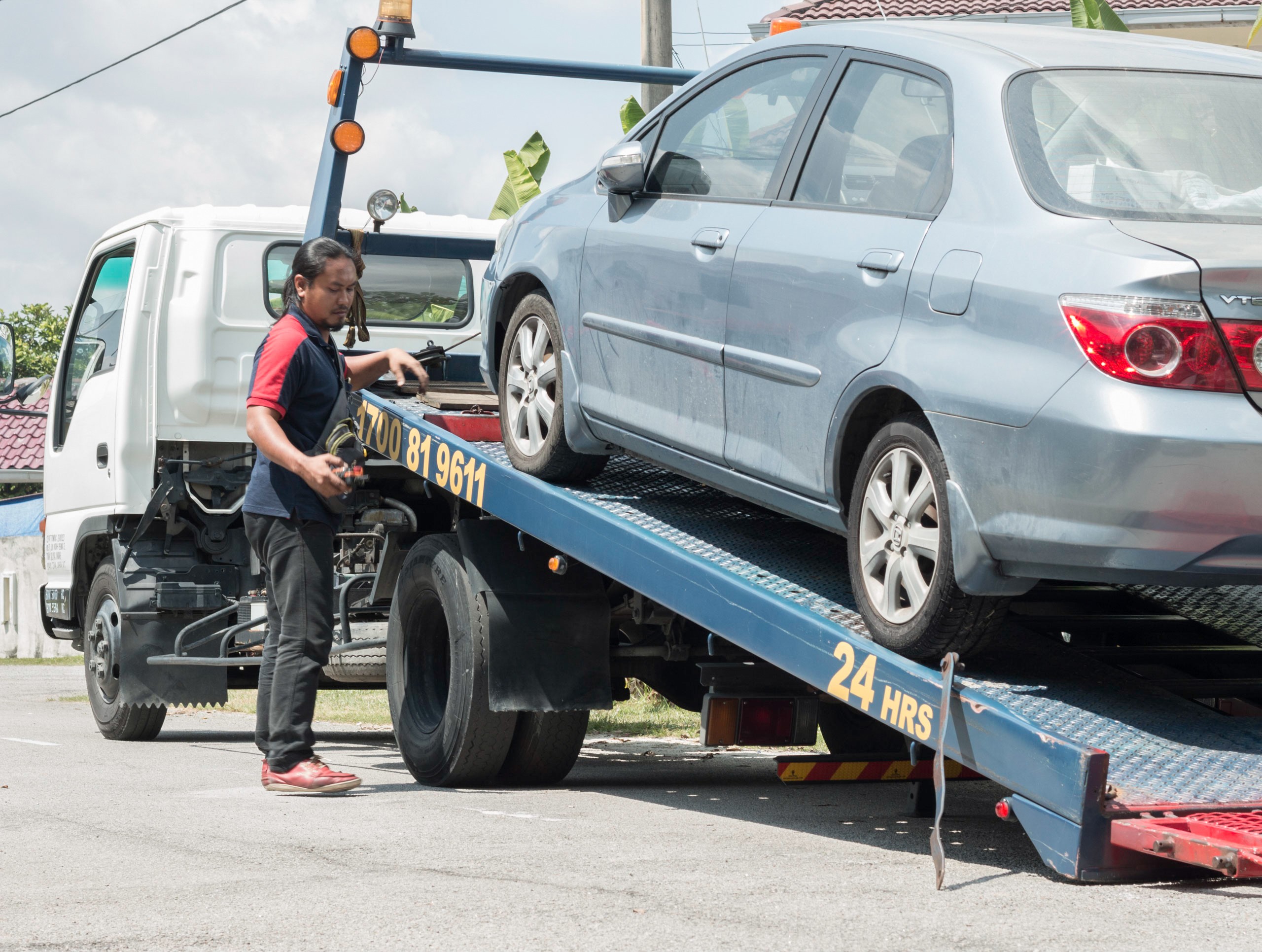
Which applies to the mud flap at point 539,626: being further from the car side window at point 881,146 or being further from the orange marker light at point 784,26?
the orange marker light at point 784,26

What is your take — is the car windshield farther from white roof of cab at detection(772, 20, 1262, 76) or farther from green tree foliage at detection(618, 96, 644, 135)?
green tree foliage at detection(618, 96, 644, 135)

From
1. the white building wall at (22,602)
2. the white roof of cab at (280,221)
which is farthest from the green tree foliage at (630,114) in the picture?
the white building wall at (22,602)

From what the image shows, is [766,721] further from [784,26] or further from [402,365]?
[784,26]

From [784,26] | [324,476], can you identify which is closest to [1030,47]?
[784,26]

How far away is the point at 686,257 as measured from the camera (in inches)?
223

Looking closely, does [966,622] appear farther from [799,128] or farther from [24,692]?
[24,692]

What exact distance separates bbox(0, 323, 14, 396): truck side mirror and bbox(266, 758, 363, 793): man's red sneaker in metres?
3.77

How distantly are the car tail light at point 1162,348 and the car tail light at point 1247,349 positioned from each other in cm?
2

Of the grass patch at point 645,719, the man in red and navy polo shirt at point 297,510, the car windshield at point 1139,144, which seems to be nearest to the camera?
the car windshield at point 1139,144

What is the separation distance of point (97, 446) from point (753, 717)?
505 cm

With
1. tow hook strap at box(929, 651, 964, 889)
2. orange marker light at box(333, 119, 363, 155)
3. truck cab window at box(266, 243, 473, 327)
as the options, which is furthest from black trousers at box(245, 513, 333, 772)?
truck cab window at box(266, 243, 473, 327)

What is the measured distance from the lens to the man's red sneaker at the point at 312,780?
21.4 feet

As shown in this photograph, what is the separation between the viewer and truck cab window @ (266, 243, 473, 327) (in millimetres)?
9758

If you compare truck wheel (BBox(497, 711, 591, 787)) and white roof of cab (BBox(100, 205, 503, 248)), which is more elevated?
white roof of cab (BBox(100, 205, 503, 248))
